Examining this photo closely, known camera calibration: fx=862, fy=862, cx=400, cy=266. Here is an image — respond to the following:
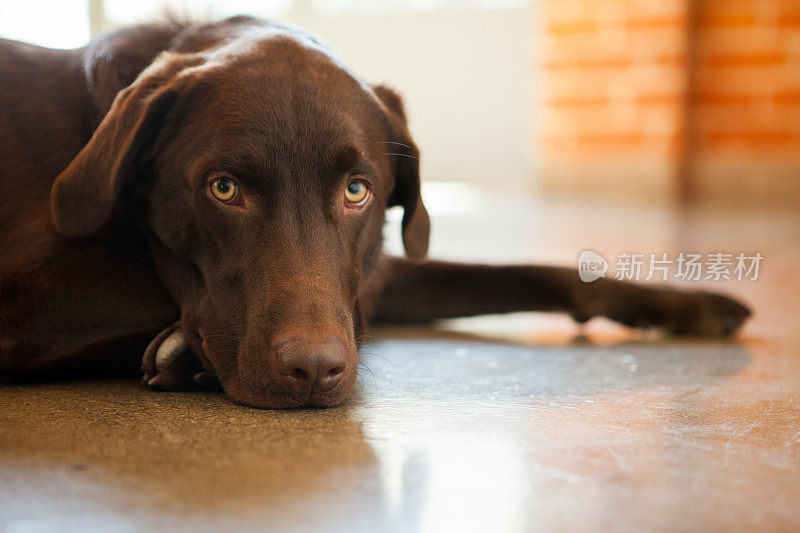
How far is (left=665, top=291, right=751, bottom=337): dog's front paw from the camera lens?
8.11 ft

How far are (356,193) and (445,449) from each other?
591mm

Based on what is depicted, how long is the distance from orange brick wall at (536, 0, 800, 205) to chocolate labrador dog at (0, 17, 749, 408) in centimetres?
705

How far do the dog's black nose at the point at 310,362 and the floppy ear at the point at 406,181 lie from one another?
605mm

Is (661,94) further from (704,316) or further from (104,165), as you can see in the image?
(104,165)

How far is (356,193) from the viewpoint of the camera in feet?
5.60

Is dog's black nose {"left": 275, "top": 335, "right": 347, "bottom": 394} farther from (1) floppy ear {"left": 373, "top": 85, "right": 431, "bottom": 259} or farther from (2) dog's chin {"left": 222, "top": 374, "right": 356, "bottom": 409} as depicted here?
(1) floppy ear {"left": 373, "top": 85, "right": 431, "bottom": 259}

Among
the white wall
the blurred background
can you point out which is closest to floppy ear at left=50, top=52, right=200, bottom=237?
the blurred background

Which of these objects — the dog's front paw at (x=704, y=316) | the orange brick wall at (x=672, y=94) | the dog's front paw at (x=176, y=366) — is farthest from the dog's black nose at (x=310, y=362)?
the orange brick wall at (x=672, y=94)

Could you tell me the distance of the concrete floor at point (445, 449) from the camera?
107 cm

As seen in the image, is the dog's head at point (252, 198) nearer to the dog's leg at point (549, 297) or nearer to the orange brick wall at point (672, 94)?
the dog's leg at point (549, 297)

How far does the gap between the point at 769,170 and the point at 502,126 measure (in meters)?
4.02

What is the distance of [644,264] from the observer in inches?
152

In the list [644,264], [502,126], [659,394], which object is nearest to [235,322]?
[659,394]

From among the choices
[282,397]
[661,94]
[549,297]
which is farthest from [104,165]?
[661,94]
